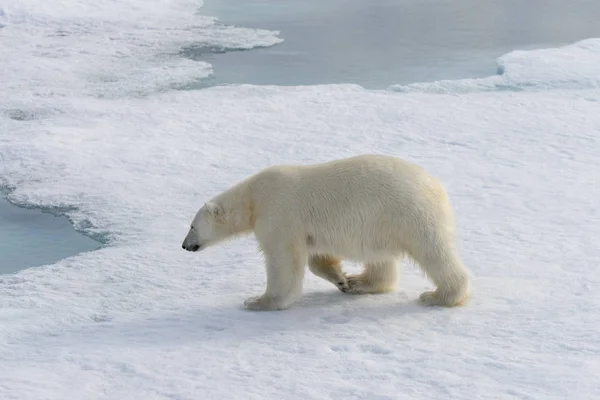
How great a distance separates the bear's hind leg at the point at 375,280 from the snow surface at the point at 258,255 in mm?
101

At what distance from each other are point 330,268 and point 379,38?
885 centimetres

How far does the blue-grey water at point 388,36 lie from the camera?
10531 millimetres

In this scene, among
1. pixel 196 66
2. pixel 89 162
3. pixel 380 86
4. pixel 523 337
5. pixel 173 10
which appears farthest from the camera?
pixel 173 10

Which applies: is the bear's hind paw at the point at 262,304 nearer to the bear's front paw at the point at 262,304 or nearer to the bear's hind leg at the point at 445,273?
the bear's front paw at the point at 262,304

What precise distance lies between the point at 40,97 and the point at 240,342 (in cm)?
617

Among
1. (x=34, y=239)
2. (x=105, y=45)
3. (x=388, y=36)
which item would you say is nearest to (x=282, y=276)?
(x=34, y=239)

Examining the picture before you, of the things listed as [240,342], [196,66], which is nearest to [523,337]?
[240,342]

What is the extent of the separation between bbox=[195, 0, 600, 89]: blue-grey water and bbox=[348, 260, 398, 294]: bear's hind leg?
577cm

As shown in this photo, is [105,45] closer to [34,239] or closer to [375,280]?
[34,239]

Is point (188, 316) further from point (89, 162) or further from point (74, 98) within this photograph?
point (74, 98)

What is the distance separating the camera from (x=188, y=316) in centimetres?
417

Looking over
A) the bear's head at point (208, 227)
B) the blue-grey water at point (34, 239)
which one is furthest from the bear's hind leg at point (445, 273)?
the blue-grey water at point (34, 239)

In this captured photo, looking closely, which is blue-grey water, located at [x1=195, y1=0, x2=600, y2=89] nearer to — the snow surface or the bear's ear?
the snow surface

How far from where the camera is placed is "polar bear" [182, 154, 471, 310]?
13.0 feet
